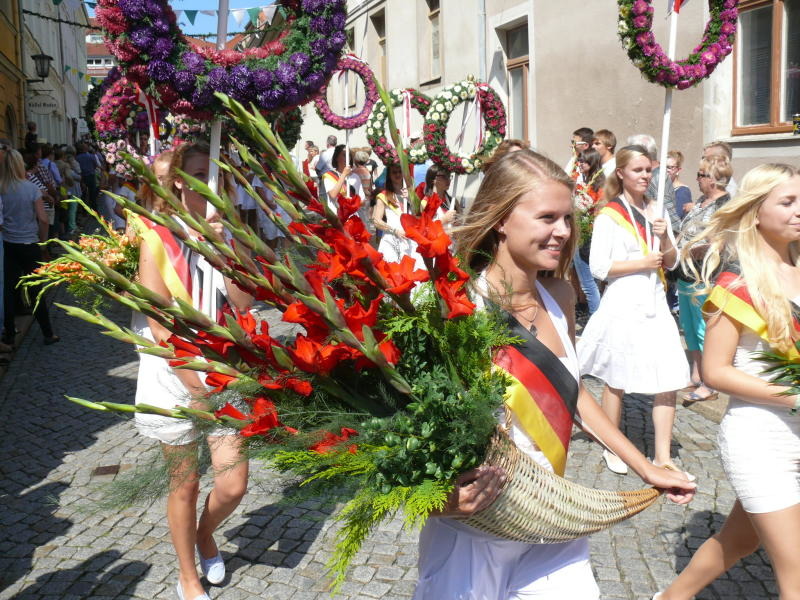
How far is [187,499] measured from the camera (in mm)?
3463

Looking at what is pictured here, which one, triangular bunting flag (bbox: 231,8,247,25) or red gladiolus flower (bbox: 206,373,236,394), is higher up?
triangular bunting flag (bbox: 231,8,247,25)

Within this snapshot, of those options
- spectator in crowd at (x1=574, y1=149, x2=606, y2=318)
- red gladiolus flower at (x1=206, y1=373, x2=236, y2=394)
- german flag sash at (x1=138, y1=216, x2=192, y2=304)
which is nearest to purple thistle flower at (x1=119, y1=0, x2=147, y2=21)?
german flag sash at (x1=138, y1=216, x2=192, y2=304)

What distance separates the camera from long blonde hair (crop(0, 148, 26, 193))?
8.73 metres

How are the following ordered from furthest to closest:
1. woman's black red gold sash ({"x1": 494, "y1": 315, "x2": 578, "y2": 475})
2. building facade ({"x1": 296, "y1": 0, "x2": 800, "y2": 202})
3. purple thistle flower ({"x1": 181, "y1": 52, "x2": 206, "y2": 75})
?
building facade ({"x1": 296, "y1": 0, "x2": 800, "y2": 202}), purple thistle flower ({"x1": 181, "y1": 52, "x2": 206, "y2": 75}), woman's black red gold sash ({"x1": 494, "y1": 315, "x2": 578, "y2": 475})

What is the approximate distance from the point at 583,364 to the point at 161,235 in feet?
9.53

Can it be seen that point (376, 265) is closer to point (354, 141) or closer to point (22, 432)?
point (22, 432)

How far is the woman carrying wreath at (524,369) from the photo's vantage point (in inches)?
89.3

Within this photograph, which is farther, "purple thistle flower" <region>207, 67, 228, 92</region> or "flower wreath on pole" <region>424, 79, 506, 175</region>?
"flower wreath on pole" <region>424, 79, 506, 175</region>

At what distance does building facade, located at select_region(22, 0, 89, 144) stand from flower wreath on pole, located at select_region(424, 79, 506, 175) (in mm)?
8732

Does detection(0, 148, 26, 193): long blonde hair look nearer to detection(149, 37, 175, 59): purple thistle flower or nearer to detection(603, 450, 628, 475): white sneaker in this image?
detection(149, 37, 175, 59): purple thistle flower

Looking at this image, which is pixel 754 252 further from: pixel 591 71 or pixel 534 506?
pixel 591 71

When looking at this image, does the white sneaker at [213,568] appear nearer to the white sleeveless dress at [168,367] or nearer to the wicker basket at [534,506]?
the white sleeveless dress at [168,367]

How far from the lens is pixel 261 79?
3.33 m

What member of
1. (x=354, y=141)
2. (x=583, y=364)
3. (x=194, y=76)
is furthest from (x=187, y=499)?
(x=354, y=141)
